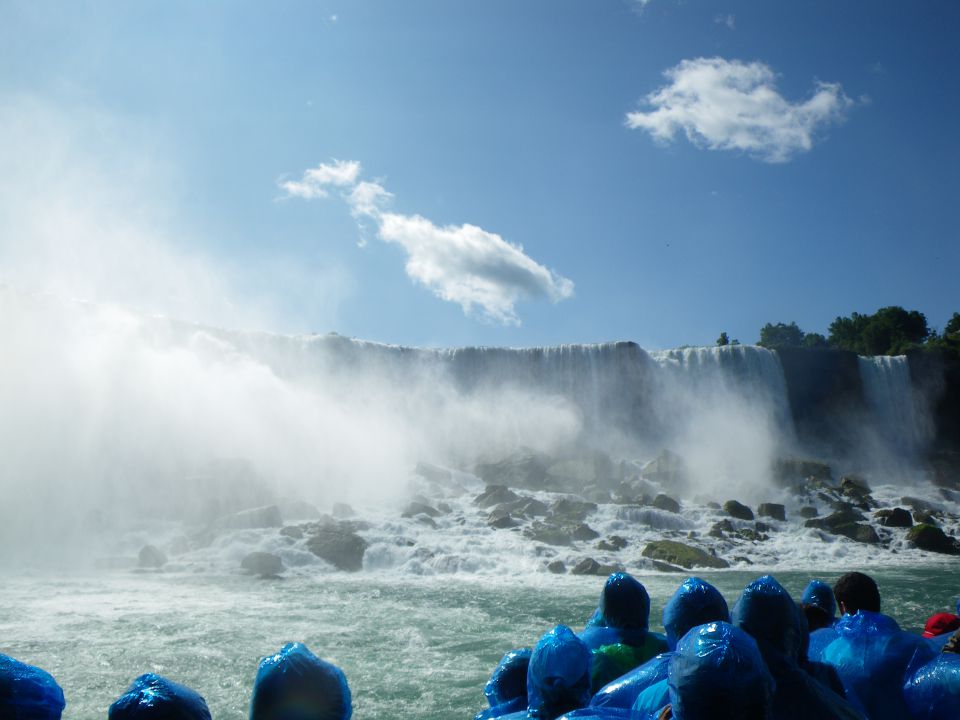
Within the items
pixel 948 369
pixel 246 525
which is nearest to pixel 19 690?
pixel 246 525

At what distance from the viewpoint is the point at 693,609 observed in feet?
8.61

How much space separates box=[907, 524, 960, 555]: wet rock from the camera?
1877 cm

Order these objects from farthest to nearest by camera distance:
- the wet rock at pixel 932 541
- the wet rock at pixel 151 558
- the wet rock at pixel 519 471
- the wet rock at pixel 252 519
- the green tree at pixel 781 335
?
1. the green tree at pixel 781 335
2. the wet rock at pixel 519 471
3. the wet rock at pixel 932 541
4. the wet rock at pixel 252 519
5. the wet rock at pixel 151 558

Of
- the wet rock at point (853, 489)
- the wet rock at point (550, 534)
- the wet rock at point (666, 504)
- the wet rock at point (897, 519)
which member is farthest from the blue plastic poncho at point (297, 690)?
the wet rock at point (853, 489)

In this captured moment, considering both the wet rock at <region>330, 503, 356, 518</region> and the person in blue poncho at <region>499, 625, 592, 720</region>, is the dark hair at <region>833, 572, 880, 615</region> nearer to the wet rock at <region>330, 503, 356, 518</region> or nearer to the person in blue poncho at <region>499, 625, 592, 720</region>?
the person in blue poncho at <region>499, 625, 592, 720</region>

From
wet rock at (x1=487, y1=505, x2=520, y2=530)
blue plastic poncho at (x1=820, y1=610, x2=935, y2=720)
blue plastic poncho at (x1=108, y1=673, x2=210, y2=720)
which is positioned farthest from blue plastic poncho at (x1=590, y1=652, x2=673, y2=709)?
wet rock at (x1=487, y1=505, x2=520, y2=530)

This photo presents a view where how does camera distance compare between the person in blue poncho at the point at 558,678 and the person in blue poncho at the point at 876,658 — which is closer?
the person in blue poncho at the point at 558,678

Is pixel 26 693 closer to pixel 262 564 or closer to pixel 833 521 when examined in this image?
pixel 262 564

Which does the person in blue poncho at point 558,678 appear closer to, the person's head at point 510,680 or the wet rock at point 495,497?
the person's head at point 510,680

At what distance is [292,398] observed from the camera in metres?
27.1

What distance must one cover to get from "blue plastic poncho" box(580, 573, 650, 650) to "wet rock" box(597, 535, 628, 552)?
1411 cm

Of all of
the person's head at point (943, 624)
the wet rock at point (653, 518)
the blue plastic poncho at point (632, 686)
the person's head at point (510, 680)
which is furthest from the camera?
the wet rock at point (653, 518)

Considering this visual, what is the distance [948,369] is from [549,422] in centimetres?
2003

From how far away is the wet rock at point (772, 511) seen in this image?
2180cm
